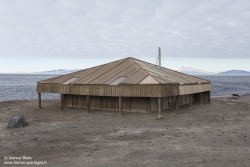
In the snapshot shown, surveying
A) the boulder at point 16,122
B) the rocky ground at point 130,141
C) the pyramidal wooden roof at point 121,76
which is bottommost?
the rocky ground at point 130,141

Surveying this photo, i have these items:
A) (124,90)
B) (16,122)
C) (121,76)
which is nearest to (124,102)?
(124,90)

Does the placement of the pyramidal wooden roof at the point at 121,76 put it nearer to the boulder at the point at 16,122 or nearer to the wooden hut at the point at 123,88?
the wooden hut at the point at 123,88

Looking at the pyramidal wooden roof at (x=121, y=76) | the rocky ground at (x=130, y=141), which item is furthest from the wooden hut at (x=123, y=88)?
the rocky ground at (x=130, y=141)

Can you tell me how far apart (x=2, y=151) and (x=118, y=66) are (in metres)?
20.1

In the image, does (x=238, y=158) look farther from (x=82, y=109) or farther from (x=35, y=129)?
(x=82, y=109)

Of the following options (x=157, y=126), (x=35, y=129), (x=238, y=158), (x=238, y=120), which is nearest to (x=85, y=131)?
(x=35, y=129)

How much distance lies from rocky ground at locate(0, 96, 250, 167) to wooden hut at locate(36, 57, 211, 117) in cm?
227

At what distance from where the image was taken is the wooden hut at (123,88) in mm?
23781

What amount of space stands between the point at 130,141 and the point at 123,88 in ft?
30.6

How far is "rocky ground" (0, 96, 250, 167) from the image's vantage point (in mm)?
11945

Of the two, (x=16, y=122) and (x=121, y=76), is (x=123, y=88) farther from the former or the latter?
(x=16, y=122)

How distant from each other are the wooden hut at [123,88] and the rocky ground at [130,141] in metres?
2.27

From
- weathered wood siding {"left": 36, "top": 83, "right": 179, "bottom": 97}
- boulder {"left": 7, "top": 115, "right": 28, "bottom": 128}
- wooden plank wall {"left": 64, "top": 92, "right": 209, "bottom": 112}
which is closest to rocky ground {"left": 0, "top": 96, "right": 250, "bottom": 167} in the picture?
boulder {"left": 7, "top": 115, "right": 28, "bottom": 128}

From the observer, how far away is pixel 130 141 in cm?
1546
